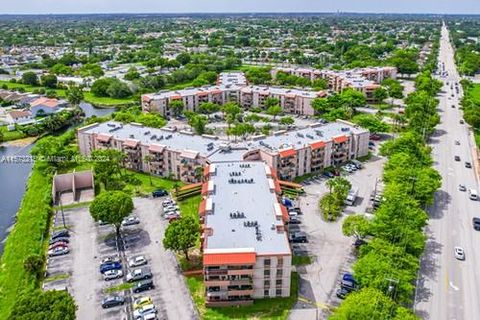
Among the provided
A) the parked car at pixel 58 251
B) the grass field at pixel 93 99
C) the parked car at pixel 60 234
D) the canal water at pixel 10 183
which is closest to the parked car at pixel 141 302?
the parked car at pixel 58 251

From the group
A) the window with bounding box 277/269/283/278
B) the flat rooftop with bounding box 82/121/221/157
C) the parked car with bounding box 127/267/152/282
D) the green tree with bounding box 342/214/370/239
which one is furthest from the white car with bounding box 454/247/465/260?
the flat rooftop with bounding box 82/121/221/157

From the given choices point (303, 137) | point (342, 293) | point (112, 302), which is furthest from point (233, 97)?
point (112, 302)

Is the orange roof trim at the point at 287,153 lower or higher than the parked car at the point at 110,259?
higher

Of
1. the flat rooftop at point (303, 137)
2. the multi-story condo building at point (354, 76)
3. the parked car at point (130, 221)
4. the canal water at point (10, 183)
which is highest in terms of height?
the multi-story condo building at point (354, 76)

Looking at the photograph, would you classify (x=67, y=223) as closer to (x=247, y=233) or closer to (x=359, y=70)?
(x=247, y=233)

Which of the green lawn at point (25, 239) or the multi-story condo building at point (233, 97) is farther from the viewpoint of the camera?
the multi-story condo building at point (233, 97)

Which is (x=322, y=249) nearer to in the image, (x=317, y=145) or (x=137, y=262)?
(x=137, y=262)

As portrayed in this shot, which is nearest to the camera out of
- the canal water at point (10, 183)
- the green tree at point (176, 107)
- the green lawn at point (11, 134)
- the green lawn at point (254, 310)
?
the green lawn at point (254, 310)

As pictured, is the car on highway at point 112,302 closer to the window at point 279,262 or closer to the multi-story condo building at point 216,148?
the window at point 279,262
